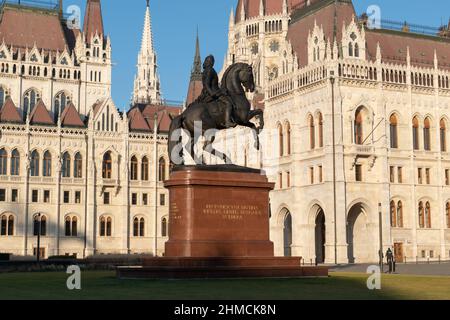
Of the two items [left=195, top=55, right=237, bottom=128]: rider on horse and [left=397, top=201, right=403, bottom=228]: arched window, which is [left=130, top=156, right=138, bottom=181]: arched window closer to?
[left=397, top=201, right=403, bottom=228]: arched window

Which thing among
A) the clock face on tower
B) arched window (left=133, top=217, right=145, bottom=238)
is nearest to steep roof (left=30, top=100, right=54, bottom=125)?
arched window (left=133, top=217, right=145, bottom=238)

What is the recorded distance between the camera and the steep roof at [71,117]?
89.6 meters

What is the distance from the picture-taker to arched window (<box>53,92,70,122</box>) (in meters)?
94.2

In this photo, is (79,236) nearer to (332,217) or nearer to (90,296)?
(332,217)

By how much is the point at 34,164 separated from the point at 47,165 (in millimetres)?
1562

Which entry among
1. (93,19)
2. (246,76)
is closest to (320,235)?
(246,76)

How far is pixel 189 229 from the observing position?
29.1 meters

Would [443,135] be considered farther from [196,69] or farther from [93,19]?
[93,19]

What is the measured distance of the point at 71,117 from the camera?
90.5m

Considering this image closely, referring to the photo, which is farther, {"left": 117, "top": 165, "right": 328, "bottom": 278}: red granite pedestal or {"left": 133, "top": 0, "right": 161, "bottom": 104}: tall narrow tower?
{"left": 133, "top": 0, "right": 161, "bottom": 104}: tall narrow tower

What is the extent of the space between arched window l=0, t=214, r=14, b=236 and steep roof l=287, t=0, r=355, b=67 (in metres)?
36.6
